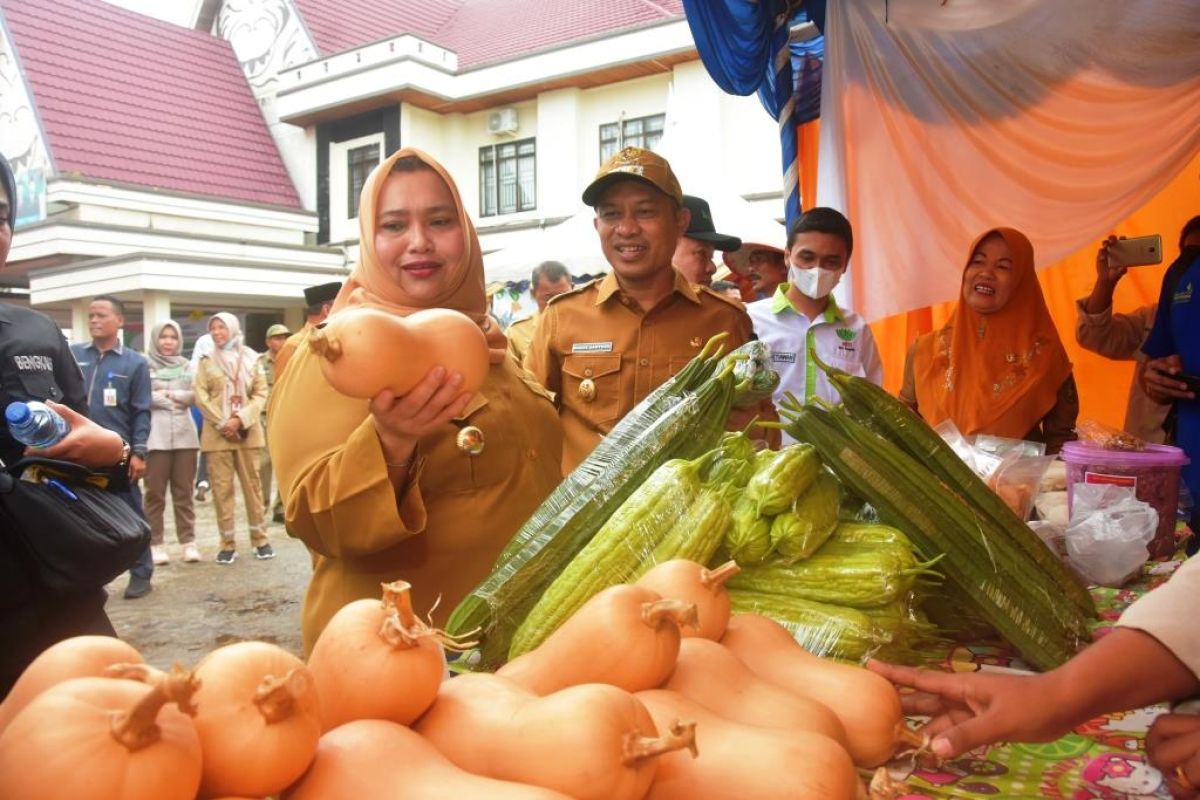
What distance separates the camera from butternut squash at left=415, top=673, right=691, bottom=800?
2.66 feet

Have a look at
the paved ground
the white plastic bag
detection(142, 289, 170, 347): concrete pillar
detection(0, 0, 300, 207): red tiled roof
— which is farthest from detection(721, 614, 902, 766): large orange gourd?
detection(0, 0, 300, 207): red tiled roof

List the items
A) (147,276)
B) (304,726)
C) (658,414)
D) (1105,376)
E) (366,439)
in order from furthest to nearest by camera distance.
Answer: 1. (147,276)
2. (1105,376)
3. (658,414)
4. (366,439)
5. (304,726)

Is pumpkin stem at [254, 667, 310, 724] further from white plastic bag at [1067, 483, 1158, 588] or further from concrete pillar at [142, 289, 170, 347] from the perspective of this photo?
concrete pillar at [142, 289, 170, 347]

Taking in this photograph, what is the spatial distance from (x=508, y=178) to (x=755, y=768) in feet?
62.1

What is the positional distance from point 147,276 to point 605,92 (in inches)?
370

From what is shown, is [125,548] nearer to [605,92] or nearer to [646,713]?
[646,713]

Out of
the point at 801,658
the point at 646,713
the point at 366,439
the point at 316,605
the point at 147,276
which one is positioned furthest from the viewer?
the point at 147,276

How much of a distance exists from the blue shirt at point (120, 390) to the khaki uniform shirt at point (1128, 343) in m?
6.61

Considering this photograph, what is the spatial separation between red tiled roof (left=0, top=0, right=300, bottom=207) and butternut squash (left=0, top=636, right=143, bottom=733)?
1896cm

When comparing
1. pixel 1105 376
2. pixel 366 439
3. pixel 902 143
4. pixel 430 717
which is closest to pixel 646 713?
pixel 430 717

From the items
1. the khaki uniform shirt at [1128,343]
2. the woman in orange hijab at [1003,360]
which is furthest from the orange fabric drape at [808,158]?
the woman in orange hijab at [1003,360]

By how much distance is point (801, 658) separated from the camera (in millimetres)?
1366

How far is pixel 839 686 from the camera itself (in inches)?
50.0

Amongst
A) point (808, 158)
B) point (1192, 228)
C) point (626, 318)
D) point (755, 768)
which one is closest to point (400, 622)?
point (755, 768)
